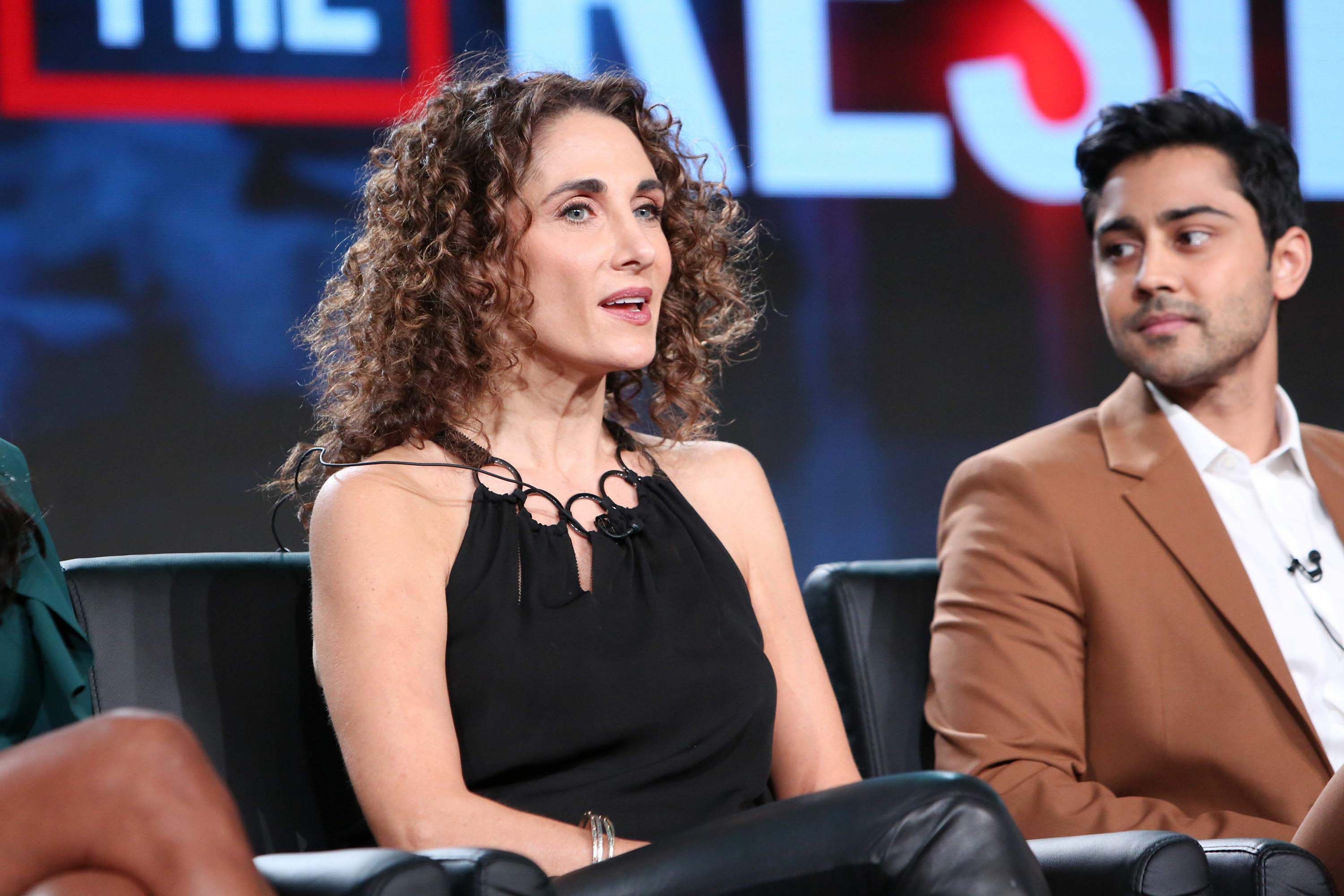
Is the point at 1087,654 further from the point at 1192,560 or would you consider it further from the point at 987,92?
the point at 987,92

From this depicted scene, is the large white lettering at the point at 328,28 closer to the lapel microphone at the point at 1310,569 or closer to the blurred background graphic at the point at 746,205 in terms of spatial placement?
the blurred background graphic at the point at 746,205

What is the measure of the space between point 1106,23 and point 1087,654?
1.85 meters

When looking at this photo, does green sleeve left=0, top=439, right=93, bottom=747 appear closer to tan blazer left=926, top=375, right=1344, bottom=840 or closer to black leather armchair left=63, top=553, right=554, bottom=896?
black leather armchair left=63, top=553, right=554, bottom=896

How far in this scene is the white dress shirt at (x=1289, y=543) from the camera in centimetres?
227

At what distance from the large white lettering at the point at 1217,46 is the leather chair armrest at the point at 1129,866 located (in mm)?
2374

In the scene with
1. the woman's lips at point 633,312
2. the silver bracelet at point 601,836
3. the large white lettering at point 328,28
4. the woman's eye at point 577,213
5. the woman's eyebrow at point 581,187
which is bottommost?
the silver bracelet at point 601,836

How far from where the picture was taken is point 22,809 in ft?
4.17

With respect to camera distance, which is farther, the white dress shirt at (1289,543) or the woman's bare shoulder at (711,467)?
the white dress shirt at (1289,543)

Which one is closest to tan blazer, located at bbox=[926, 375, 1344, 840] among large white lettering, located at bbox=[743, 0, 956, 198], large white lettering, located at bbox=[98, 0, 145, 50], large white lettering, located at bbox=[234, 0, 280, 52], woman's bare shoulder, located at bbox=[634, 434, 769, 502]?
woman's bare shoulder, located at bbox=[634, 434, 769, 502]

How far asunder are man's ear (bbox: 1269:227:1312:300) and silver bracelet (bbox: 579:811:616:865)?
1.63 m

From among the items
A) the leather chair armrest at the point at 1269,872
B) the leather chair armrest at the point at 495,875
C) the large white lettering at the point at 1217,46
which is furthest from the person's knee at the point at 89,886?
the large white lettering at the point at 1217,46

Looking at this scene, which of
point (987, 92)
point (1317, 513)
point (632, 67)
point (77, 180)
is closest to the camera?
point (1317, 513)

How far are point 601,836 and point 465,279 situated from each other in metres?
0.78

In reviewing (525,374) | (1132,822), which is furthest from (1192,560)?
(525,374)
